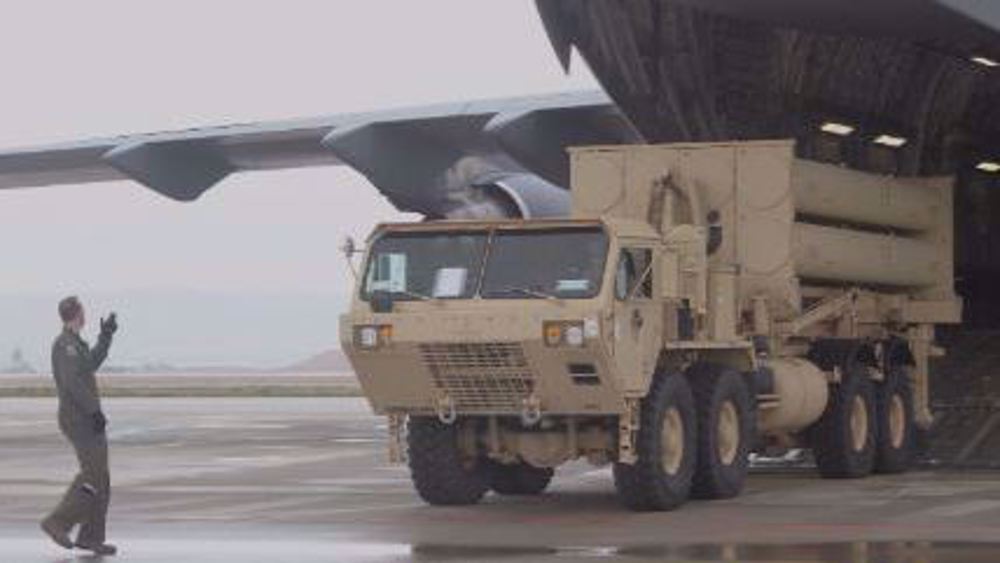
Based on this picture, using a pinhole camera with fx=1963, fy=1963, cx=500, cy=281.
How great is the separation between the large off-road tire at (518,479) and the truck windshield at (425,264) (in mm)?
2283

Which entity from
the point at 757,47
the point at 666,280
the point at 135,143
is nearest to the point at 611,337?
the point at 666,280

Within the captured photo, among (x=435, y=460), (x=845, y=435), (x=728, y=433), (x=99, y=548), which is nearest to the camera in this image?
(x=99, y=548)

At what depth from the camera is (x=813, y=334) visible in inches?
718

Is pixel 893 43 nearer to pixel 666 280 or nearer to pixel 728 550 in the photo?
pixel 666 280

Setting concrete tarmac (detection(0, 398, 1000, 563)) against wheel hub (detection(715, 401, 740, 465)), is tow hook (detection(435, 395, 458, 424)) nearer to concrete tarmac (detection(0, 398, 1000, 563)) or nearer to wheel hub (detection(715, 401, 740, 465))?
concrete tarmac (detection(0, 398, 1000, 563))

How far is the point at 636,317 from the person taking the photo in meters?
14.8

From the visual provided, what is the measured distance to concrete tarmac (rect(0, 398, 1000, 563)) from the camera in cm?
1214

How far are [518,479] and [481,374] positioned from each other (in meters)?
2.37

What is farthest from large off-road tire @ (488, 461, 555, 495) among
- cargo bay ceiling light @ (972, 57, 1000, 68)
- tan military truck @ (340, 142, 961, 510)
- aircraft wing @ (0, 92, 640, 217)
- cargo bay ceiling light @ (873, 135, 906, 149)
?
cargo bay ceiling light @ (873, 135, 906, 149)

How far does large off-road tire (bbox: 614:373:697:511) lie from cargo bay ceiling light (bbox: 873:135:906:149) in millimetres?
8628

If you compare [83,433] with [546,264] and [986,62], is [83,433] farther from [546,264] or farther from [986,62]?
[986,62]

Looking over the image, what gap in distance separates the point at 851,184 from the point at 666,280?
421cm

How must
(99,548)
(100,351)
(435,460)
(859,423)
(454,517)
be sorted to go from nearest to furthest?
(99,548), (100,351), (454,517), (435,460), (859,423)

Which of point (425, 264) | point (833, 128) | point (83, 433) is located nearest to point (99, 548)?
point (83, 433)
